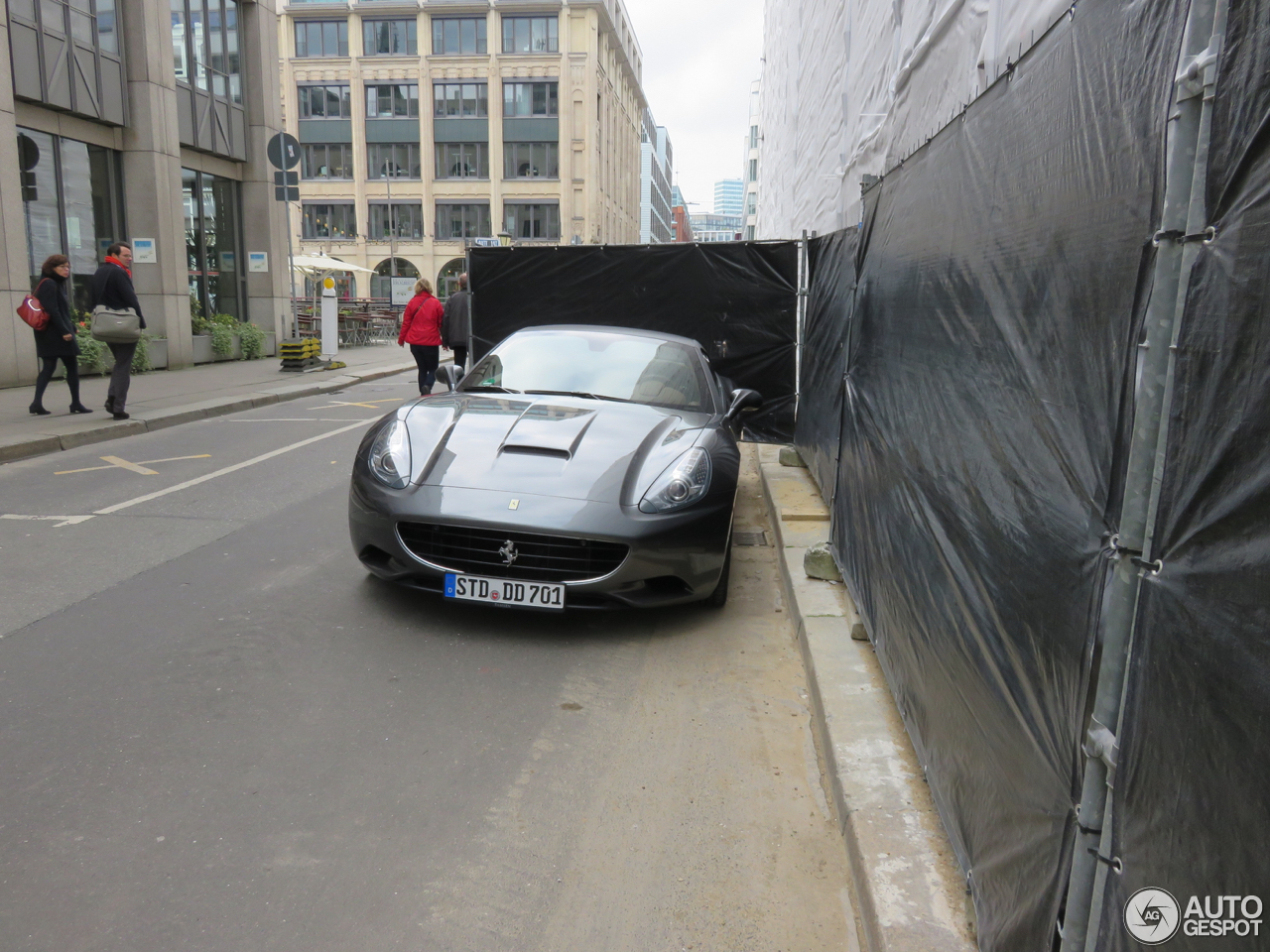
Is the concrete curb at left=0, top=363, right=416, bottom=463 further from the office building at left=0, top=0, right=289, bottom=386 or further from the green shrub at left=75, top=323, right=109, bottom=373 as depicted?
the office building at left=0, top=0, right=289, bottom=386

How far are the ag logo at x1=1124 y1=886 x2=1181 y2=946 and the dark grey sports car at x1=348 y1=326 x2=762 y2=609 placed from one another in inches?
118

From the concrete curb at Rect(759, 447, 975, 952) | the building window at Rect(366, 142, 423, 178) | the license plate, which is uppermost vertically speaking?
the building window at Rect(366, 142, 423, 178)

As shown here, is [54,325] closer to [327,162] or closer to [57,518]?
[57,518]

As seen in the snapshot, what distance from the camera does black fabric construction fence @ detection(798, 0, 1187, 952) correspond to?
1.73 m

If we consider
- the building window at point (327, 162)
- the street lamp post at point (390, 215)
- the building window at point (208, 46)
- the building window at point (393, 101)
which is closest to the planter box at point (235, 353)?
the building window at point (208, 46)

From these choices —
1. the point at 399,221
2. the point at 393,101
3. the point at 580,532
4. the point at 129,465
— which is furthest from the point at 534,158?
the point at 580,532

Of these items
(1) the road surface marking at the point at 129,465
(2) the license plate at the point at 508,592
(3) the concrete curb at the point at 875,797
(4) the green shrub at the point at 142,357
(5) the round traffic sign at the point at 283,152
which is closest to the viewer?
(3) the concrete curb at the point at 875,797

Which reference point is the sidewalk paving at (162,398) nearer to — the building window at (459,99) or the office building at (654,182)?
the building window at (459,99)

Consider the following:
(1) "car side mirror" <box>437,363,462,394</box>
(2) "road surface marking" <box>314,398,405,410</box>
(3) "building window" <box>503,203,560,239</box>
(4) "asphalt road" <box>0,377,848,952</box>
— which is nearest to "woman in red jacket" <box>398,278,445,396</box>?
(2) "road surface marking" <box>314,398,405,410</box>

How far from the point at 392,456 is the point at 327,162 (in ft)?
214

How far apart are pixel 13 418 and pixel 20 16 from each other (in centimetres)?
751

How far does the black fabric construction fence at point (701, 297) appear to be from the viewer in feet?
32.9

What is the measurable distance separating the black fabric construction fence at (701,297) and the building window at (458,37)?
57.5m

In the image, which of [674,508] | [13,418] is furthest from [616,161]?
[674,508]
